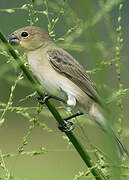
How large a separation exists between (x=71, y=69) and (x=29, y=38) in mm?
312

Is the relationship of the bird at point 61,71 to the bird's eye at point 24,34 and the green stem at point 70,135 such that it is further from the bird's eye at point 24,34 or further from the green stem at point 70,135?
the green stem at point 70,135

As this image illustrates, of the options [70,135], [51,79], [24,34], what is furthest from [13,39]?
[70,135]

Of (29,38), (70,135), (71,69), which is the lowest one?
(71,69)

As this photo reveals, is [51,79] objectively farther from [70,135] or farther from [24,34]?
A: [70,135]

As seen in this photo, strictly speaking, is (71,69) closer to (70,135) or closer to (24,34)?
(24,34)

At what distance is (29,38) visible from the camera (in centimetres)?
282

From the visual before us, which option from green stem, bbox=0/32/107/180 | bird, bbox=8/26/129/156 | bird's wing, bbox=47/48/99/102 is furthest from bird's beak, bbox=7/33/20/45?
green stem, bbox=0/32/107/180

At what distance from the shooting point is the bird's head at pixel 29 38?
8.77 feet

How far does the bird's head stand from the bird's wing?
0.41 feet

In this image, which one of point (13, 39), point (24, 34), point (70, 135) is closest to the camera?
point (70, 135)

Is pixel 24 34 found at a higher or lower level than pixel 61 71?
higher

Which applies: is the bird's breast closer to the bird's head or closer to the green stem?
the bird's head

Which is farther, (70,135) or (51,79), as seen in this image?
(51,79)

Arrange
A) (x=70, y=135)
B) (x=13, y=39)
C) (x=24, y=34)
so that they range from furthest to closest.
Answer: (x=24, y=34), (x=13, y=39), (x=70, y=135)
